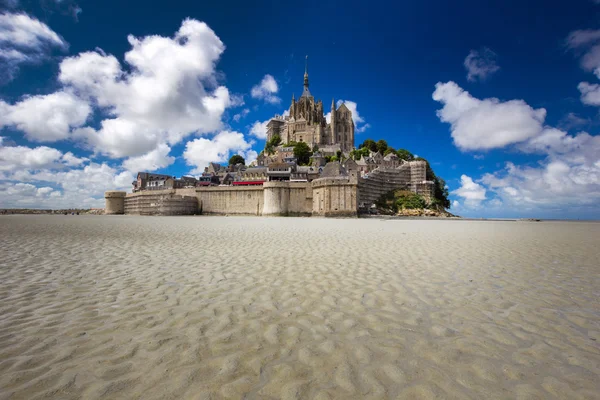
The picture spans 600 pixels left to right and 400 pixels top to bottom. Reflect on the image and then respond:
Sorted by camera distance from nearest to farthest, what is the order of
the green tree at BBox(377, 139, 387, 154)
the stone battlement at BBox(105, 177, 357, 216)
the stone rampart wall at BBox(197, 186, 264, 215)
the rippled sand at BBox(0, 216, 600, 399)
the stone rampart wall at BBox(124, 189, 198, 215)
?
1. the rippled sand at BBox(0, 216, 600, 399)
2. the stone battlement at BBox(105, 177, 357, 216)
3. the stone rampart wall at BBox(197, 186, 264, 215)
4. the stone rampart wall at BBox(124, 189, 198, 215)
5. the green tree at BBox(377, 139, 387, 154)

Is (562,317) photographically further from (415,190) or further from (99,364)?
(415,190)

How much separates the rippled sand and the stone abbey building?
82541 mm

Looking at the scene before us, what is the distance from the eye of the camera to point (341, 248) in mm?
11422

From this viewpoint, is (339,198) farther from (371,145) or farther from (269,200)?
(371,145)

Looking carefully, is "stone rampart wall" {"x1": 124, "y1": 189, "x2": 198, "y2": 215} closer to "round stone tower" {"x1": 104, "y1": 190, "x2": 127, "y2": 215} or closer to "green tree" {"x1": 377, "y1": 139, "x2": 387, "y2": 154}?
"round stone tower" {"x1": 104, "y1": 190, "x2": 127, "y2": 215}

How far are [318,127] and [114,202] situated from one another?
61590mm

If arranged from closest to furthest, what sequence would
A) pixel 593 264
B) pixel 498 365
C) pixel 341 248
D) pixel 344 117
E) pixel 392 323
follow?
pixel 498 365 → pixel 392 323 → pixel 593 264 → pixel 341 248 → pixel 344 117

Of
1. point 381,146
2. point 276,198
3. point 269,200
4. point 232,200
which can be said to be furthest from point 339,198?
point 381,146

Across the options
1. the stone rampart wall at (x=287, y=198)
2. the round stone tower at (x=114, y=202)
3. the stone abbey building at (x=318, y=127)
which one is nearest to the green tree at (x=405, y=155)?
the stone abbey building at (x=318, y=127)

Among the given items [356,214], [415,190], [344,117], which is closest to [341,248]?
[356,214]

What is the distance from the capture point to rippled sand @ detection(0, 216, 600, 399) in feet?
9.21

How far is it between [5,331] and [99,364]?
2.07 metres

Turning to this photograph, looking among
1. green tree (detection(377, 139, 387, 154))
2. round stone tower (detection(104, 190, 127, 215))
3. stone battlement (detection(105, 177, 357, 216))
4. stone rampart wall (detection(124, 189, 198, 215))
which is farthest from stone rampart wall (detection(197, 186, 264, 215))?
green tree (detection(377, 139, 387, 154))

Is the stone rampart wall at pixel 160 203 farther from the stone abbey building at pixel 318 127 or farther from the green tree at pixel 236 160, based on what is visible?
the stone abbey building at pixel 318 127
